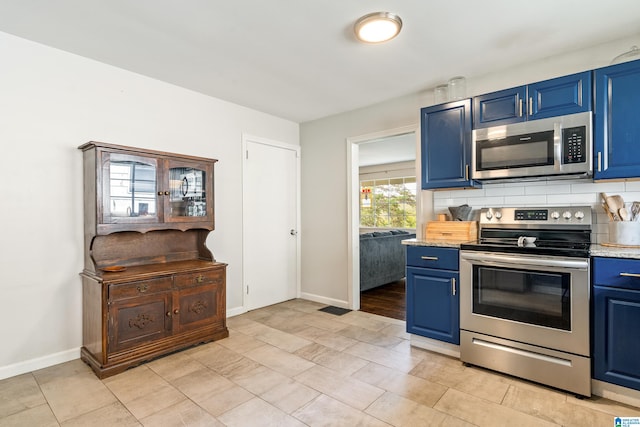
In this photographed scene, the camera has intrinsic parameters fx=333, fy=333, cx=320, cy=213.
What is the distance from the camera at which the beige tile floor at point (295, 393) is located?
1.90m

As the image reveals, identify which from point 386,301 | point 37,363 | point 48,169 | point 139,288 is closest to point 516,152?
point 386,301

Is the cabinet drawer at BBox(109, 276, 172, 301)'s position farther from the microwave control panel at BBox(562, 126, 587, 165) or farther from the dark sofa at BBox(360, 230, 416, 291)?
the microwave control panel at BBox(562, 126, 587, 165)

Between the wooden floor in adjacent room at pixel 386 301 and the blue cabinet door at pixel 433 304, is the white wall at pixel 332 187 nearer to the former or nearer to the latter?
the wooden floor in adjacent room at pixel 386 301

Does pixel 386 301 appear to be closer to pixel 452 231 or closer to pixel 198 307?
pixel 452 231

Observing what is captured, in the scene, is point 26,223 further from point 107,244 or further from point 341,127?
point 341,127

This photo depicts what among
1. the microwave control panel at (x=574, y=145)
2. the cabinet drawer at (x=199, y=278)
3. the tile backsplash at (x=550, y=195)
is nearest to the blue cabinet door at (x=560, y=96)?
the microwave control panel at (x=574, y=145)

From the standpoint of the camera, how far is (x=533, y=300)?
2.29m

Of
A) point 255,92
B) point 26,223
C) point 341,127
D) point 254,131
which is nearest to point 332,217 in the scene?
point 341,127

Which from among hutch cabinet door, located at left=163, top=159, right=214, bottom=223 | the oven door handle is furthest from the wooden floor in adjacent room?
hutch cabinet door, located at left=163, top=159, right=214, bottom=223

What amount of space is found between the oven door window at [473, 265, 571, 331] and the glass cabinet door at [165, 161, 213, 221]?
2442 mm

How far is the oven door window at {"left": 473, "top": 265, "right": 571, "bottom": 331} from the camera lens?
2.19 m

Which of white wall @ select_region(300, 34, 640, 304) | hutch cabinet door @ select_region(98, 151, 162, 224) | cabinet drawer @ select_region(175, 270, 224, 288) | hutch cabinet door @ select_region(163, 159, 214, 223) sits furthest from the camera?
white wall @ select_region(300, 34, 640, 304)

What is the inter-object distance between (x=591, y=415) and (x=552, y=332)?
47cm

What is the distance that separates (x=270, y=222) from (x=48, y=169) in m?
2.31
